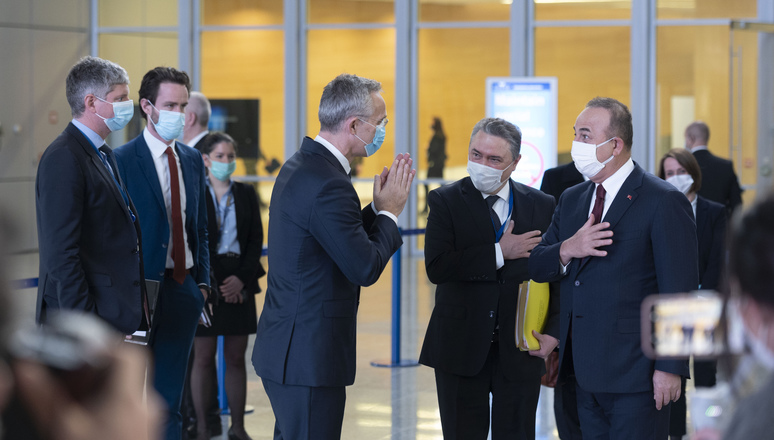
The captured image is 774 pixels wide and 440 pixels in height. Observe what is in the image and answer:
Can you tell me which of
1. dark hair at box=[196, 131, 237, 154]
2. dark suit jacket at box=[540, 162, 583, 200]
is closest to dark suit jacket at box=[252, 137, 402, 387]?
dark hair at box=[196, 131, 237, 154]

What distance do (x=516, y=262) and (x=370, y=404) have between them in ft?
8.72

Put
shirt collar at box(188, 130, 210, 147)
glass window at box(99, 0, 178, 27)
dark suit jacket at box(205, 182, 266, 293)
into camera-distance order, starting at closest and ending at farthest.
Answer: dark suit jacket at box(205, 182, 266, 293) → shirt collar at box(188, 130, 210, 147) → glass window at box(99, 0, 178, 27)

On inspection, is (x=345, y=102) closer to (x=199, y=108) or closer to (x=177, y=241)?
(x=177, y=241)

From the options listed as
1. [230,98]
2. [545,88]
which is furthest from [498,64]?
[545,88]

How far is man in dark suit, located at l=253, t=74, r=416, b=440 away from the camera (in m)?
3.13

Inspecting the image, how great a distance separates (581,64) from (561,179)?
9.20 metres

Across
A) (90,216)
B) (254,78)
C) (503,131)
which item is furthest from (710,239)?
(254,78)

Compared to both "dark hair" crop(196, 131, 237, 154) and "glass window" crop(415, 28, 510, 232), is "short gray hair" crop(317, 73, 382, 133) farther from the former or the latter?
"glass window" crop(415, 28, 510, 232)

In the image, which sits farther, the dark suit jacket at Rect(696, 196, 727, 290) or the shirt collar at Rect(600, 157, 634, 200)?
the dark suit jacket at Rect(696, 196, 727, 290)

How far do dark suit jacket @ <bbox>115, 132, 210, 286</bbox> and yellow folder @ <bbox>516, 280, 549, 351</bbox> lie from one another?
5.33 ft

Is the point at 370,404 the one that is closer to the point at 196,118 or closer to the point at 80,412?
the point at 196,118

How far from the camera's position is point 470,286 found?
387 cm

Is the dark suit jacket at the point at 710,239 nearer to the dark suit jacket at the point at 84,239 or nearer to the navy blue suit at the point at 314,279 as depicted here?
the navy blue suit at the point at 314,279

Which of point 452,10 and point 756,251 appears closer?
point 756,251
